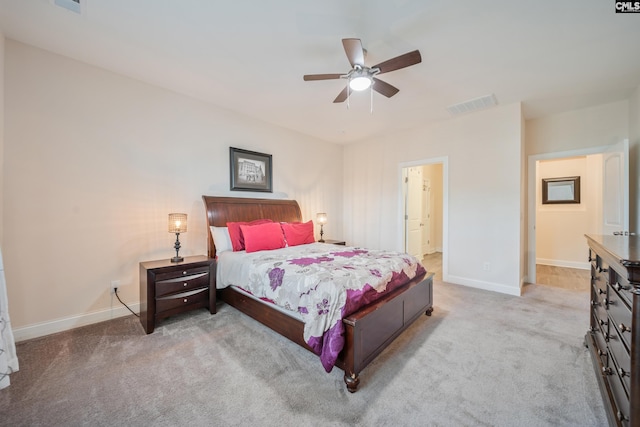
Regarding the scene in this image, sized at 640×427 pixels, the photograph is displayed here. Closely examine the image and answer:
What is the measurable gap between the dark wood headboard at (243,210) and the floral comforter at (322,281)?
2.05 feet

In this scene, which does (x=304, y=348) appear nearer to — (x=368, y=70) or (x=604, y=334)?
(x=604, y=334)

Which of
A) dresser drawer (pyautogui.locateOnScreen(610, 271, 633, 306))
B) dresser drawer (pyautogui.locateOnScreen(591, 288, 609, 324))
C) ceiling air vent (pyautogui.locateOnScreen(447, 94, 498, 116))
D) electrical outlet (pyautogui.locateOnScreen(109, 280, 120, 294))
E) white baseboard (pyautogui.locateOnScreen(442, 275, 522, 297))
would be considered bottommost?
white baseboard (pyautogui.locateOnScreen(442, 275, 522, 297))

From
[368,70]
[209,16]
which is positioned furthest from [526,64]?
[209,16]

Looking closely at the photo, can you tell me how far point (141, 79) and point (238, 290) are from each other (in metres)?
2.72

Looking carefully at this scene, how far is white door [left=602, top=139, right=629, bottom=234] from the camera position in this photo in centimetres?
301

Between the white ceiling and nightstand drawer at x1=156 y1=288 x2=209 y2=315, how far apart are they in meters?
2.45

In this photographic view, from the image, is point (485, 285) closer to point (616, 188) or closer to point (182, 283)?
point (616, 188)

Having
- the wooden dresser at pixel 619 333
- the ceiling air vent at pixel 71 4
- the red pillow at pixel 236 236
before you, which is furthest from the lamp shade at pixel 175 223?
the wooden dresser at pixel 619 333

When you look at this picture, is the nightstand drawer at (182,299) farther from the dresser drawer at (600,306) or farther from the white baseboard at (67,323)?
the dresser drawer at (600,306)

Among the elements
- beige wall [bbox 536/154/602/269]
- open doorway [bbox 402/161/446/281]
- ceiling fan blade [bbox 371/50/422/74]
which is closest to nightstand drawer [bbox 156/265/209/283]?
ceiling fan blade [bbox 371/50/422/74]

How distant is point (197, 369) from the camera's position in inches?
75.6

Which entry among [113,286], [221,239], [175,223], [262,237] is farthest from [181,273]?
[262,237]

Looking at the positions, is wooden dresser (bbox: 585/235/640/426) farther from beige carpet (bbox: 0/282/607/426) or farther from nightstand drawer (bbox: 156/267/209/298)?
nightstand drawer (bbox: 156/267/209/298)

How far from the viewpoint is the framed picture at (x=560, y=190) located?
504 centimetres
